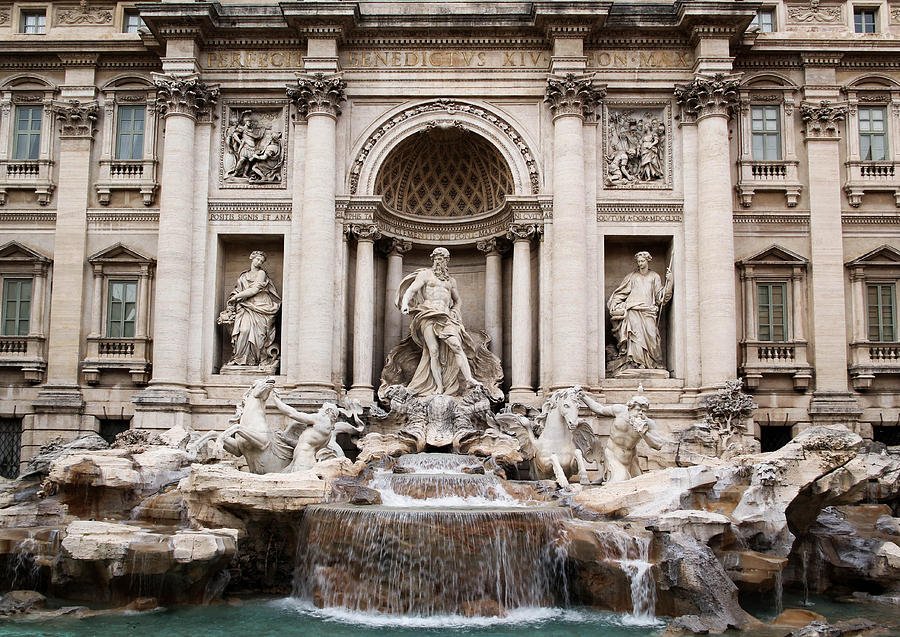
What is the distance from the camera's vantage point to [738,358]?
21688 millimetres

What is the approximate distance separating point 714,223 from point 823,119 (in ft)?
15.2

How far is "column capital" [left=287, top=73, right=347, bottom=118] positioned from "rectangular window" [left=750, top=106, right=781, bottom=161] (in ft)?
36.0

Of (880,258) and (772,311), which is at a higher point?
(880,258)

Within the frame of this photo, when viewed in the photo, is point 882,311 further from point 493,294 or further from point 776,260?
point 493,294

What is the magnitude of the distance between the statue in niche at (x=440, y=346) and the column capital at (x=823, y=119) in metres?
10.3

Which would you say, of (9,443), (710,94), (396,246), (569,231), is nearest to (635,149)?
(710,94)

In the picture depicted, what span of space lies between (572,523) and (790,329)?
10866mm

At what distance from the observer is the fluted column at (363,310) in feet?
69.2

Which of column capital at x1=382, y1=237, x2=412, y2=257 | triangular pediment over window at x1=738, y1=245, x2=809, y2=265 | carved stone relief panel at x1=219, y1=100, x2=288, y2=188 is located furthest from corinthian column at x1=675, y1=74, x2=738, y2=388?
carved stone relief panel at x1=219, y1=100, x2=288, y2=188

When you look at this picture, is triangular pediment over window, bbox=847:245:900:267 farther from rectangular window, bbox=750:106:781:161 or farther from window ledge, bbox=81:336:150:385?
window ledge, bbox=81:336:150:385

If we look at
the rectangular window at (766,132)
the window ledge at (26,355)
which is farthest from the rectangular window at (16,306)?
the rectangular window at (766,132)

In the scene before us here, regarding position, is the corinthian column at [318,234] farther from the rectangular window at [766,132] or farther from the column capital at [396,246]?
the rectangular window at [766,132]

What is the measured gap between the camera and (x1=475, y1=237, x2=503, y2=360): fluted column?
22.7 metres

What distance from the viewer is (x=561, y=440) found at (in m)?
18.0
